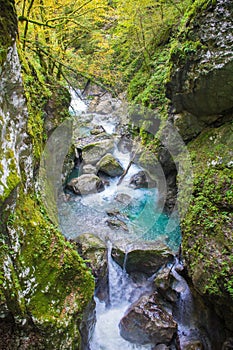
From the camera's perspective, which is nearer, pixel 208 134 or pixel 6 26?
pixel 6 26

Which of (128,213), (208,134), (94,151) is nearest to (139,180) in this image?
(128,213)

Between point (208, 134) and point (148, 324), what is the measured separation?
477cm

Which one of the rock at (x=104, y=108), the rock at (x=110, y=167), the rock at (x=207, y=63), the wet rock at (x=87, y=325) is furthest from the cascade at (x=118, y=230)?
the rock at (x=104, y=108)

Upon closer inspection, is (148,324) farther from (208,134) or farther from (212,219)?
(208,134)

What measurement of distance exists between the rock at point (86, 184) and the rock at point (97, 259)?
3075 mm

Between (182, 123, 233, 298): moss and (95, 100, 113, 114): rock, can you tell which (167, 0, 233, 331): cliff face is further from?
(95, 100, 113, 114): rock

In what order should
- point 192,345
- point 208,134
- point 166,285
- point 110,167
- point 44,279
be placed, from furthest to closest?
point 110,167 < point 208,134 < point 166,285 < point 192,345 < point 44,279

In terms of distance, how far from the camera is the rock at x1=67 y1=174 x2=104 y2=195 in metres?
9.16

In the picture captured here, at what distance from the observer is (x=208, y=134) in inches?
265

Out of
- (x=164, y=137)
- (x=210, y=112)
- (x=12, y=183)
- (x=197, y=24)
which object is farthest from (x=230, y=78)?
(x=12, y=183)

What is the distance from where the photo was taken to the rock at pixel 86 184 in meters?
9.16

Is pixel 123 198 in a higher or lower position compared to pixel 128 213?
higher

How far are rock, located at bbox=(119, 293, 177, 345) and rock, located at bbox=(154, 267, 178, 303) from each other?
29 centimetres

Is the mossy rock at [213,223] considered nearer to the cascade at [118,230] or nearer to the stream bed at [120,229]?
the stream bed at [120,229]
